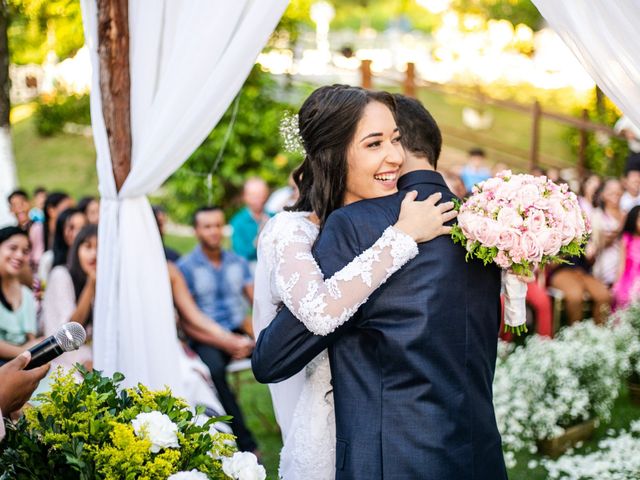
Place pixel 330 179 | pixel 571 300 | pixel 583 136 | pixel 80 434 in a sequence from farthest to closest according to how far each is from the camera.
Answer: pixel 583 136 → pixel 571 300 → pixel 330 179 → pixel 80 434

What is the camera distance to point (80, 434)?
2.25 metres

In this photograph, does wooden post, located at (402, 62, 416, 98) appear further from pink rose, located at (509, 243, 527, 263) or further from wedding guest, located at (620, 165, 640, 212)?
pink rose, located at (509, 243, 527, 263)

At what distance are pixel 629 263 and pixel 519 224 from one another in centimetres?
519

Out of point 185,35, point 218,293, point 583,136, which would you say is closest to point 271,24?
point 185,35

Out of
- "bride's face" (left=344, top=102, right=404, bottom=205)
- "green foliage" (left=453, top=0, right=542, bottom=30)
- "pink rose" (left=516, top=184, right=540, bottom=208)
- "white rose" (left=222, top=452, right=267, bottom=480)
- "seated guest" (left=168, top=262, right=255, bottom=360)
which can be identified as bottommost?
"seated guest" (left=168, top=262, right=255, bottom=360)

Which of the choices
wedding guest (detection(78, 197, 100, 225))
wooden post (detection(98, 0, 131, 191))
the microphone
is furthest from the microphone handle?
wedding guest (detection(78, 197, 100, 225))

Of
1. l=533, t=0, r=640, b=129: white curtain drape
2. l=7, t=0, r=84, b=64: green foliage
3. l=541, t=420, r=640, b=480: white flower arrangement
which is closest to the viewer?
l=533, t=0, r=640, b=129: white curtain drape

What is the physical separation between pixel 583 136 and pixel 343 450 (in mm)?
10899

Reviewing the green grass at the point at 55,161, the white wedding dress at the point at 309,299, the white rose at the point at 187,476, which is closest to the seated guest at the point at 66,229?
the white wedding dress at the point at 309,299

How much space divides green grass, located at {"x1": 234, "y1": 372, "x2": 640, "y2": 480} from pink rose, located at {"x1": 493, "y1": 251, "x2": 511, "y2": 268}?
2807 mm

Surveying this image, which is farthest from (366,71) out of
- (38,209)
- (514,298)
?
(514,298)

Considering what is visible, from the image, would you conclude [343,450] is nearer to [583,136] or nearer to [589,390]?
[589,390]

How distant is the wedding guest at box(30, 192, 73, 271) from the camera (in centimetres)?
827

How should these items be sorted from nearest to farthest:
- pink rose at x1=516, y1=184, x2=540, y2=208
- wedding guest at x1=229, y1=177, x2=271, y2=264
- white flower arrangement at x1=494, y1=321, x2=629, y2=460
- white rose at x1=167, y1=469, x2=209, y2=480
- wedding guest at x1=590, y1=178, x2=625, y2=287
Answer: white rose at x1=167, y1=469, x2=209, y2=480 → pink rose at x1=516, y1=184, x2=540, y2=208 → white flower arrangement at x1=494, y1=321, x2=629, y2=460 → wedding guest at x1=590, y1=178, x2=625, y2=287 → wedding guest at x1=229, y1=177, x2=271, y2=264
